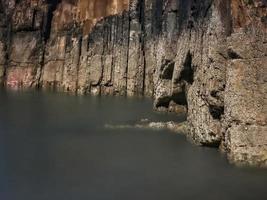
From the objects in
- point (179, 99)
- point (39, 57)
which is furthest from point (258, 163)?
point (39, 57)

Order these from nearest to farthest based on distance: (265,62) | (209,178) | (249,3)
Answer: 1. (209,178)
2. (265,62)
3. (249,3)

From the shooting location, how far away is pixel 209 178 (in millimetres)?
18375

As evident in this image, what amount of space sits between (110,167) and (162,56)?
18.0m

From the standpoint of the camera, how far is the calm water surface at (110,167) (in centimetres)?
1692

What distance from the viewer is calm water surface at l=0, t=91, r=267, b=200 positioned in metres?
16.9

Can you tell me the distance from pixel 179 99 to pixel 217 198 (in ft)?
62.5

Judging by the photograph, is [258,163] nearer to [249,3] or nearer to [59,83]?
[249,3]

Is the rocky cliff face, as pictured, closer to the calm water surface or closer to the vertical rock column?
the vertical rock column

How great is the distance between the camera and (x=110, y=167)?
65.7 ft

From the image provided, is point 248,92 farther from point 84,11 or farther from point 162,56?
point 84,11

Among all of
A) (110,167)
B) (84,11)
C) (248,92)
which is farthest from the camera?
(84,11)

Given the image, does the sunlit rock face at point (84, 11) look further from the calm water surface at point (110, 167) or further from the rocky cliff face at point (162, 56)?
the calm water surface at point (110, 167)

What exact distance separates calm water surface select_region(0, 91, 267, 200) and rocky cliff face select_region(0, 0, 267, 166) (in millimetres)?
1600

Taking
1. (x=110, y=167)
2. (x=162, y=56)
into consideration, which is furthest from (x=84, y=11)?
(x=110, y=167)
